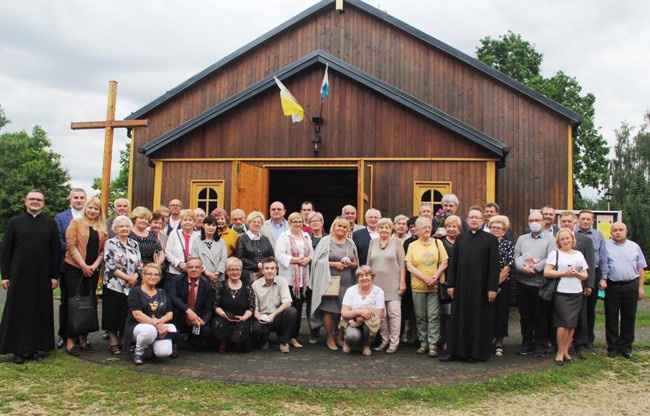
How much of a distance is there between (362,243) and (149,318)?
3039 mm

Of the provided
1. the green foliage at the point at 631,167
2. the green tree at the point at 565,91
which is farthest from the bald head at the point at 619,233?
the green foliage at the point at 631,167

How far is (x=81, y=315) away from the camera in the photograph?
6.78 meters

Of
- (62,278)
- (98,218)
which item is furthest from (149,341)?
(98,218)

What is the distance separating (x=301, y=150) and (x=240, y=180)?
171cm

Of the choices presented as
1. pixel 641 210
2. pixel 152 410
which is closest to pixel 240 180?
pixel 152 410

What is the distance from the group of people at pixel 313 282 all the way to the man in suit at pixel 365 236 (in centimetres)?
2

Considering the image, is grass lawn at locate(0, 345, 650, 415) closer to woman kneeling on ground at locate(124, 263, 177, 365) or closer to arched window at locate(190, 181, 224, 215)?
woman kneeling on ground at locate(124, 263, 177, 365)

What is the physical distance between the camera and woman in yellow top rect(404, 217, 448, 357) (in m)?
7.38

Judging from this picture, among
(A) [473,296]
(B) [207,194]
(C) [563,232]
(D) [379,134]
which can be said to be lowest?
(A) [473,296]

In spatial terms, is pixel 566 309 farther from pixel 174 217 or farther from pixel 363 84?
pixel 363 84

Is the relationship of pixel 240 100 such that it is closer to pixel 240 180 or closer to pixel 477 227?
pixel 240 180

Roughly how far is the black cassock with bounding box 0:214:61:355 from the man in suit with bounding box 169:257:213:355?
1417mm

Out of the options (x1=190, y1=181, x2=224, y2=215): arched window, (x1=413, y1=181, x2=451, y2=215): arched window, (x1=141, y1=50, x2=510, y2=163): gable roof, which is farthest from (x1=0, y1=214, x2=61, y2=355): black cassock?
(x1=413, y1=181, x2=451, y2=215): arched window

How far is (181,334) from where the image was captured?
25.1ft
